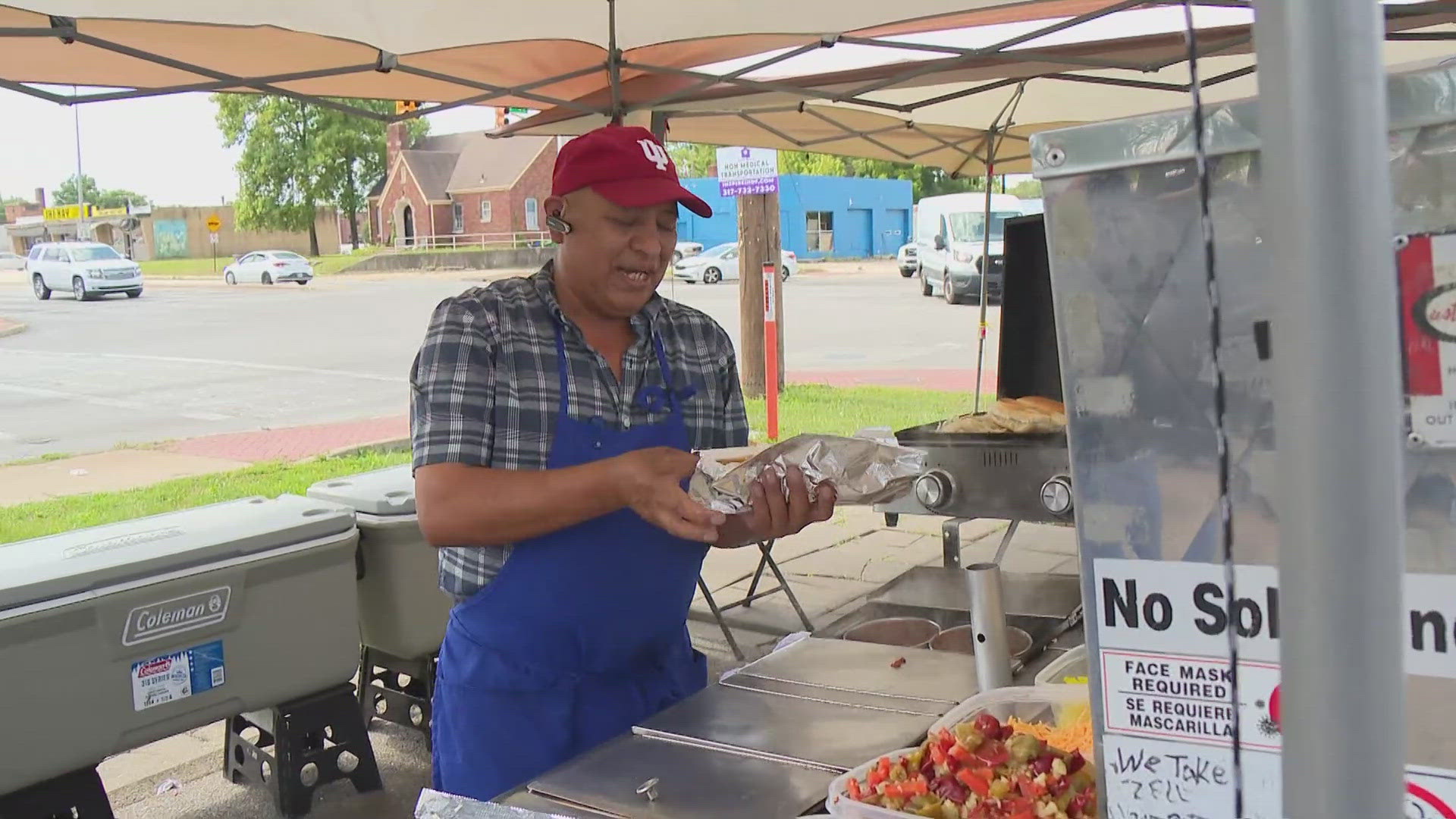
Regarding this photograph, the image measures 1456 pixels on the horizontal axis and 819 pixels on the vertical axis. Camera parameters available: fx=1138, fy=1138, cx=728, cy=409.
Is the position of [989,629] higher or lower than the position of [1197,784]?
lower

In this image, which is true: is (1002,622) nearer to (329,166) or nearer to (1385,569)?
(1385,569)

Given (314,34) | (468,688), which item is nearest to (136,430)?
(314,34)

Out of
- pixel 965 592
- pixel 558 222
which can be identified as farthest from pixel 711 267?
pixel 558 222

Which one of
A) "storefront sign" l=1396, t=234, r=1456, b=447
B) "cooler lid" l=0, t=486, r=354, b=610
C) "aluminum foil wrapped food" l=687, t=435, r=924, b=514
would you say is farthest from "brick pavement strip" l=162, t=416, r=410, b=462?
"storefront sign" l=1396, t=234, r=1456, b=447

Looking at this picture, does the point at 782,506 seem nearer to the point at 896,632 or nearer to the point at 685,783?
the point at 685,783

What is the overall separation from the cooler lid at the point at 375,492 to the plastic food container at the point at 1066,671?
274cm

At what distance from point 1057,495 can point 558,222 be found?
1.70 meters

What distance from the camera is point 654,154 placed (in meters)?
2.10

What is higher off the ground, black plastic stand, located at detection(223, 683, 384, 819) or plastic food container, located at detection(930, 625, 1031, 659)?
plastic food container, located at detection(930, 625, 1031, 659)

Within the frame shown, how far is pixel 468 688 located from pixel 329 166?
50793 mm

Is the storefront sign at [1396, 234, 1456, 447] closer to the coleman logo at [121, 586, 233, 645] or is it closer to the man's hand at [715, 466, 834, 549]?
the man's hand at [715, 466, 834, 549]

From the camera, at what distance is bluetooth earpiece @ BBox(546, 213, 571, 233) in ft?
6.98

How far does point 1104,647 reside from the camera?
87 cm

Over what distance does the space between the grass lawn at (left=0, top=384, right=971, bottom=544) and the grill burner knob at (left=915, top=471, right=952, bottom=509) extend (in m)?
2.79
